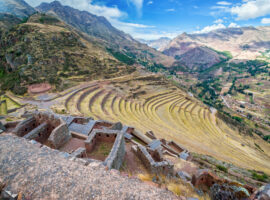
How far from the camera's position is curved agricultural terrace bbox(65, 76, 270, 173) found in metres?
26.8

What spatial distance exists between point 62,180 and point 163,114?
117 ft

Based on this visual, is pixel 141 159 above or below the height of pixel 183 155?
above

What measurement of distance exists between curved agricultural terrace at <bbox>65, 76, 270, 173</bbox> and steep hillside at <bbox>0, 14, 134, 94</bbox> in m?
7.15

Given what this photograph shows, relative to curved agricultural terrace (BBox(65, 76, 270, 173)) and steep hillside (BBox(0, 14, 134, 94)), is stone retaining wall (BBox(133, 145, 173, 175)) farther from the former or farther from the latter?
steep hillside (BBox(0, 14, 134, 94))

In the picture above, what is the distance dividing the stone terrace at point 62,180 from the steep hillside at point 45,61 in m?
34.3

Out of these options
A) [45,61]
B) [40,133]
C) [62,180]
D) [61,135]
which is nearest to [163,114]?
[61,135]

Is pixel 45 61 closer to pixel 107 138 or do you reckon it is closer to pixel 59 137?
pixel 59 137

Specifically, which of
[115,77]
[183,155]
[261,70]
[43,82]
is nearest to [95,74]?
[115,77]

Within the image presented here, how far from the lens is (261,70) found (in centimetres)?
15988

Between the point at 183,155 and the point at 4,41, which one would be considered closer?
the point at 183,155

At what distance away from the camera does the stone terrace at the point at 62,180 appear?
12.8ft

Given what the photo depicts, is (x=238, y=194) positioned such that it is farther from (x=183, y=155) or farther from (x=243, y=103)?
(x=243, y=103)

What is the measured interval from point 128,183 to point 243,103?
119 metres

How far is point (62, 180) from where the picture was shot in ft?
13.8
